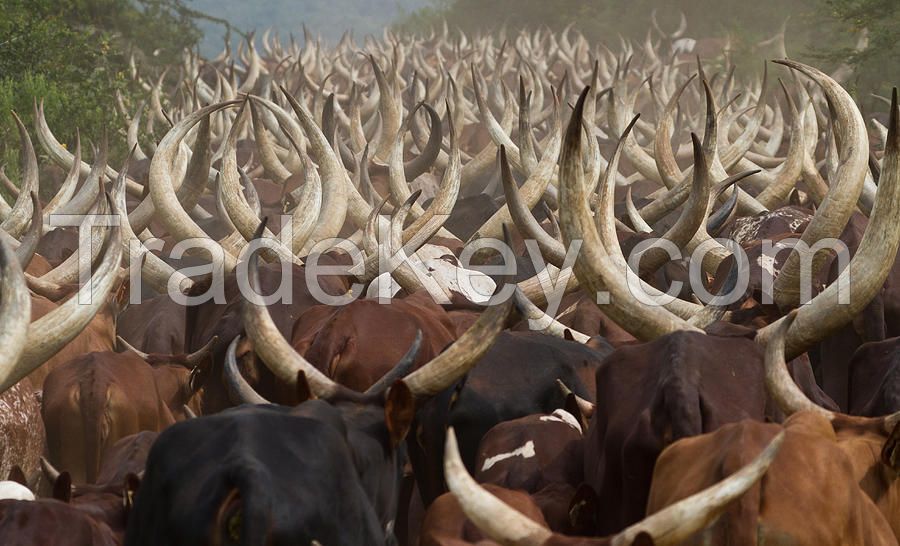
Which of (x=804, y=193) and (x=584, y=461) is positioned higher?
(x=584, y=461)

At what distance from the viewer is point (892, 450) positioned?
452cm

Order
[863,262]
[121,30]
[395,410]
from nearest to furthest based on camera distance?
[395,410] → [863,262] → [121,30]

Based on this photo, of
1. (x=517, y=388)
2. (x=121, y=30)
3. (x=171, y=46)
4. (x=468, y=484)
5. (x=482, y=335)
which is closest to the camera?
(x=468, y=484)

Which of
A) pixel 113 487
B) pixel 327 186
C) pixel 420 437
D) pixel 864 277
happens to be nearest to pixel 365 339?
pixel 420 437

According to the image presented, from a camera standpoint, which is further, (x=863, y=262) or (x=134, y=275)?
(x=134, y=275)

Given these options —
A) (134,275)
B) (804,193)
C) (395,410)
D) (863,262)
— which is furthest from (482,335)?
(804,193)

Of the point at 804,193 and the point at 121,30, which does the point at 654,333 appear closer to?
the point at 804,193

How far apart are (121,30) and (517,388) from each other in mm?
19301

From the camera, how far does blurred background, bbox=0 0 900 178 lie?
53.0 feet

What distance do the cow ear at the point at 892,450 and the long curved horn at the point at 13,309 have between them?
2665 mm

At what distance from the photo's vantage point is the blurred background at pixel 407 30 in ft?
53.0

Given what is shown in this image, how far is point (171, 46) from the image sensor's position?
26.5 metres

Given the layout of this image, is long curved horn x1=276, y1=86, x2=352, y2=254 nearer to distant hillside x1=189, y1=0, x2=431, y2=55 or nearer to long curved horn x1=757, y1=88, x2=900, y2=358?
long curved horn x1=757, y1=88, x2=900, y2=358

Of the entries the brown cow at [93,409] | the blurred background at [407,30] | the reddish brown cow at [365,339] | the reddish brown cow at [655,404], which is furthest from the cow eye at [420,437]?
the blurred background at [407,30]
